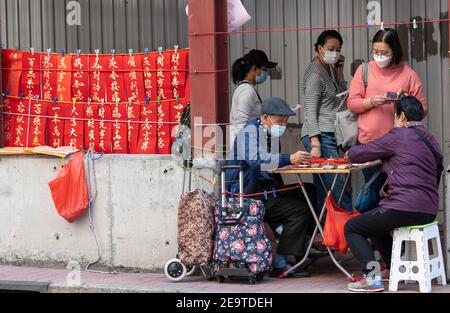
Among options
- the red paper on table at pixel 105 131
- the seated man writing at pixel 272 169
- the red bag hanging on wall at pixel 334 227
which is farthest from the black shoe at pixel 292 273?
the red paper on table at pixel 105 131

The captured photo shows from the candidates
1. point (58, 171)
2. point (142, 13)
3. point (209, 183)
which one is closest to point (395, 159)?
point (209, 183)

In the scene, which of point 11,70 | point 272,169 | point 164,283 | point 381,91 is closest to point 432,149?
point 381,91

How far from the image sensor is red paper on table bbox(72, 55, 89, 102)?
32.1 ft

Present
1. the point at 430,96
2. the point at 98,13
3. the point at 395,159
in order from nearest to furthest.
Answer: the point at 395,159 < the point at 430,96 < the point at 98,13

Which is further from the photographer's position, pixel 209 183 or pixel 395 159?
pixel 209 183

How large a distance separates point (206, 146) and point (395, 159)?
75.8 inches

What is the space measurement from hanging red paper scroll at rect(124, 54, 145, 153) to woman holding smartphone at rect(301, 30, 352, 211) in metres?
1.57

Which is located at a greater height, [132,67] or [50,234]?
[132,67]

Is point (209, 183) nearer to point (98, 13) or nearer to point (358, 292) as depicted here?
point (358, 292)

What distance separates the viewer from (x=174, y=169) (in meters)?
9.12

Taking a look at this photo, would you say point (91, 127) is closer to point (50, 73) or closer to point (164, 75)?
point (50, 73)

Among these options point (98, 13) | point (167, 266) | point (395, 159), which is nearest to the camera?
point (395, 159)

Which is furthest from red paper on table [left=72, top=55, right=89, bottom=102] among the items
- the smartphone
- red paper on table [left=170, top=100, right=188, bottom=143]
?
the smartphone

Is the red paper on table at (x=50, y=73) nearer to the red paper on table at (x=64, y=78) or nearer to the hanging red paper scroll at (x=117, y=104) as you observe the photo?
the red paper on table at (x=64, y=78)
